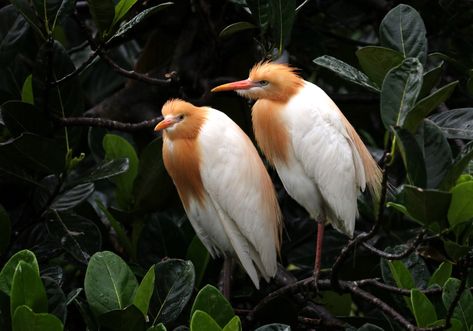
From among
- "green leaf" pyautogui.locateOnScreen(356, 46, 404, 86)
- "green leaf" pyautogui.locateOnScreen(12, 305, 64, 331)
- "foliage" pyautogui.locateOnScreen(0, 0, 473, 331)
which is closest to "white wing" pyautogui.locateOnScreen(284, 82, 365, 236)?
"foliage" pyautogui.locateOnScreen(0, 0, 473, 331)

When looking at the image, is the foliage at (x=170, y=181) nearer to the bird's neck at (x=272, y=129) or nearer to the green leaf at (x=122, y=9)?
the green leaf at (x=122, y=9)

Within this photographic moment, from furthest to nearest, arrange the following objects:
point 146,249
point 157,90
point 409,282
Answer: point 157,90 < point 146,249 < point 409,282

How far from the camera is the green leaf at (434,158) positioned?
1.75 metres

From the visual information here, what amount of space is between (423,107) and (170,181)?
1.33 meters

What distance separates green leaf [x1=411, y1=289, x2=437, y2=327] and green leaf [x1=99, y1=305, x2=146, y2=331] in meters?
0.62

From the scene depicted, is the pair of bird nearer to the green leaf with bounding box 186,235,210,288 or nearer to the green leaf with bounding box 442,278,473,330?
the green leaf with bounding box 186,235,210,288

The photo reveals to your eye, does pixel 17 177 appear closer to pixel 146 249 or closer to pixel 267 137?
pixel 146 249

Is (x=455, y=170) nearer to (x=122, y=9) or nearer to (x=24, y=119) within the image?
(x=122, y=9)

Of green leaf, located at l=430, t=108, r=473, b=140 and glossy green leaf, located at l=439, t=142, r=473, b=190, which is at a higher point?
glossy green leaf, located at l=439, t=142, r=473, b=190

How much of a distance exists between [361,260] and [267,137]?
565 millimetres

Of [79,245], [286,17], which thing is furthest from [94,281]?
[286,17]

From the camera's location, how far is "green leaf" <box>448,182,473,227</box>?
5.78 feet

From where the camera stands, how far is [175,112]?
254 cm

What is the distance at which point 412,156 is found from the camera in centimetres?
166
